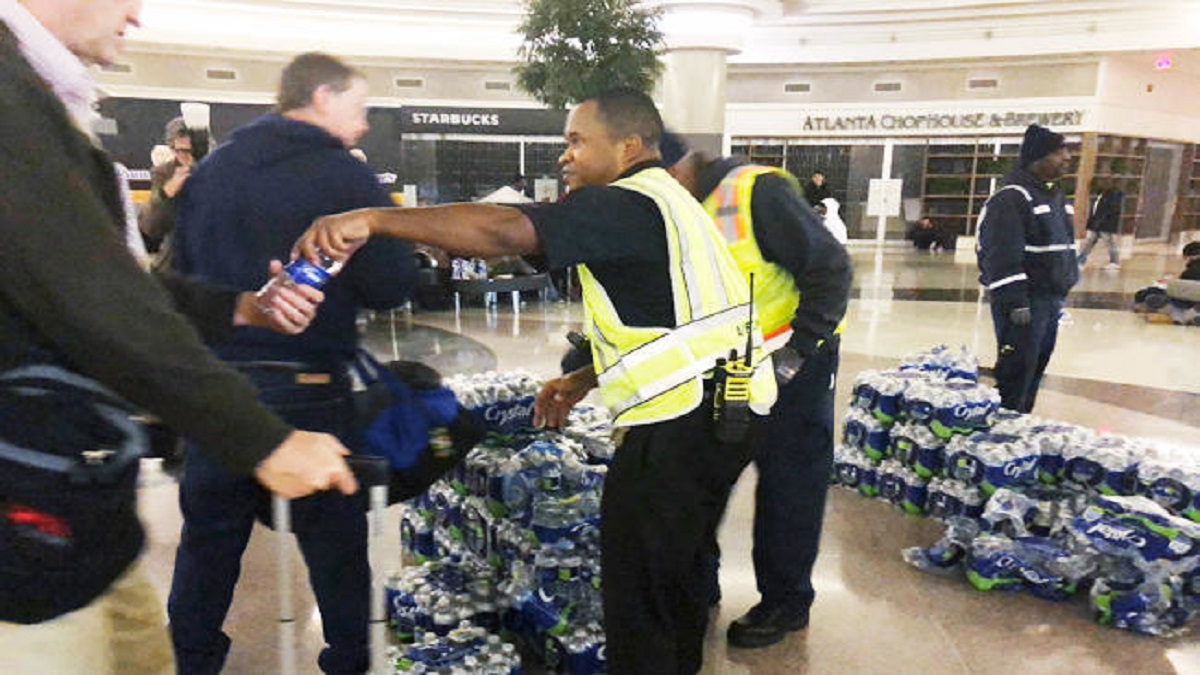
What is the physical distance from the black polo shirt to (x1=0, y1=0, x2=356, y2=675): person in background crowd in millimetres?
659

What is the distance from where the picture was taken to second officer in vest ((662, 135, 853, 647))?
2.40 meters

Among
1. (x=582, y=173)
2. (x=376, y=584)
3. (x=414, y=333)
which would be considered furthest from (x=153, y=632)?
(x=414, y=333)

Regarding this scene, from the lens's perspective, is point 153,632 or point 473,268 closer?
point 153,632

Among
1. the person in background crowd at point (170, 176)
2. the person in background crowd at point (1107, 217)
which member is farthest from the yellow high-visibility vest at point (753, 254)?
the person in background crowd at point (1107, 217)

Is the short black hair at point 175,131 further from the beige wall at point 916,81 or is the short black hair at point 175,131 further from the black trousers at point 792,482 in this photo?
the beige wall at point 916,81

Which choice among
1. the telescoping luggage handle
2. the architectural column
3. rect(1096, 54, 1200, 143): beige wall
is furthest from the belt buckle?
rect(1096, 54, 1200, 143): beige wall

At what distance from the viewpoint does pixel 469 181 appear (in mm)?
14406

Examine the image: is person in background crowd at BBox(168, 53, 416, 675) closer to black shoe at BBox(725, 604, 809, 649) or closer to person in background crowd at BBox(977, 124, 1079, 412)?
black shoe at BBox(725, 604, 809, 649)

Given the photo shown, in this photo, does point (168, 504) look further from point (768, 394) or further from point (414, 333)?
point (414, 333)

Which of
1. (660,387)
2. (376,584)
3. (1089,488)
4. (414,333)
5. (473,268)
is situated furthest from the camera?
(473,268)

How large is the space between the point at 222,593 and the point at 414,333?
602 cm

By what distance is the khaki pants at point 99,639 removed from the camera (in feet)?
3.54

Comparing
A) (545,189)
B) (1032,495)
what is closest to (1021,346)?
(1032,495)

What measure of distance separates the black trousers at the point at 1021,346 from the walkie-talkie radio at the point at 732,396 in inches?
123
